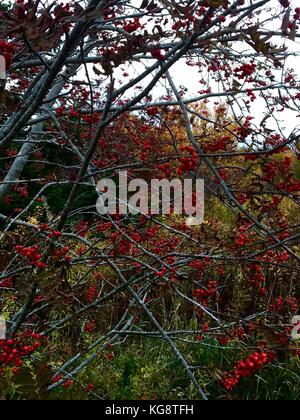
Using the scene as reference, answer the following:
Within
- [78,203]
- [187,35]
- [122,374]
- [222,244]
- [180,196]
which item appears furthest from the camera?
[78,203]

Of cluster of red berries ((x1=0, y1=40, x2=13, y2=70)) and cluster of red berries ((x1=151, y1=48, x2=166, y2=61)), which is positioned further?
cluster of red berries ((x1=151, y1=48, x2=166, y2=61))

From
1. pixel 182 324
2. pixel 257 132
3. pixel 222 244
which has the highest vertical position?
pixel 257 132

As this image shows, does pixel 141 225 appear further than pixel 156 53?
Yes

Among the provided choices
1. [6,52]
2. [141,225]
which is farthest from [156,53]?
[141,225]

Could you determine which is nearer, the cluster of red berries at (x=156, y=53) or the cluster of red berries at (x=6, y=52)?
the cluster of red berries at (x=6, y=52)

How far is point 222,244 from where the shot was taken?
2104 millimetres

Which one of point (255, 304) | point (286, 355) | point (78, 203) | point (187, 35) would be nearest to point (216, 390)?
point (286, 355)

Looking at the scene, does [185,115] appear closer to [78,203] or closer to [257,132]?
[257,132]

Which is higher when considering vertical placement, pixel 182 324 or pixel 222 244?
pixel 222 244

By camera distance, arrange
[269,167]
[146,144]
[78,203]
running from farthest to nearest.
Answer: [78,203], [146,144], [269,167]

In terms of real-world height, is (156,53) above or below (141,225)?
above

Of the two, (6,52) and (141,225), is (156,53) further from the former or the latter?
(141,225)

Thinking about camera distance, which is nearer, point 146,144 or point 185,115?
point 185,115

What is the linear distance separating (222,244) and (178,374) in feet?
8.37
